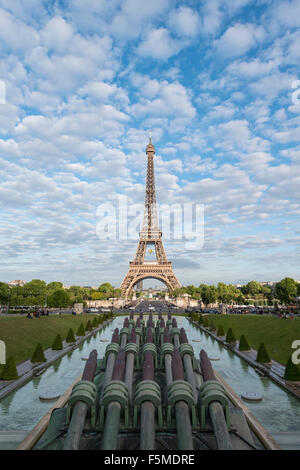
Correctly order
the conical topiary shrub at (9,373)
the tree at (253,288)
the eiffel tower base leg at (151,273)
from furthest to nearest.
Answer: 1. the tree at (253,288)
2. the eiffel tower base leg at (151,273)
3. the conical topiary shrub at (9,373)

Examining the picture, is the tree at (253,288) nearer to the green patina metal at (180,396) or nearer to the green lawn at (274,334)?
the green lawn at (274,334)

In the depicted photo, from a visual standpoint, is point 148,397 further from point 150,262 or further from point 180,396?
point 150,262

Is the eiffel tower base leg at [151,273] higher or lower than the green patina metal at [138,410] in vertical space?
higher

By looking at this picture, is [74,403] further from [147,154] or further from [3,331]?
[147,154]

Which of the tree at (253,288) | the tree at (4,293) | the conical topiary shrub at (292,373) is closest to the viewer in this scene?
the conical topiary shrub at (292,373)

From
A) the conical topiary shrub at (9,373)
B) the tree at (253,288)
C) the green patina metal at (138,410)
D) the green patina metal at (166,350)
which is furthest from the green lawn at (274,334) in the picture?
the tree at (253,288)

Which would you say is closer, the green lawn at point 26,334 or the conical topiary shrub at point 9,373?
the conical topiary shrub at point 9,373
